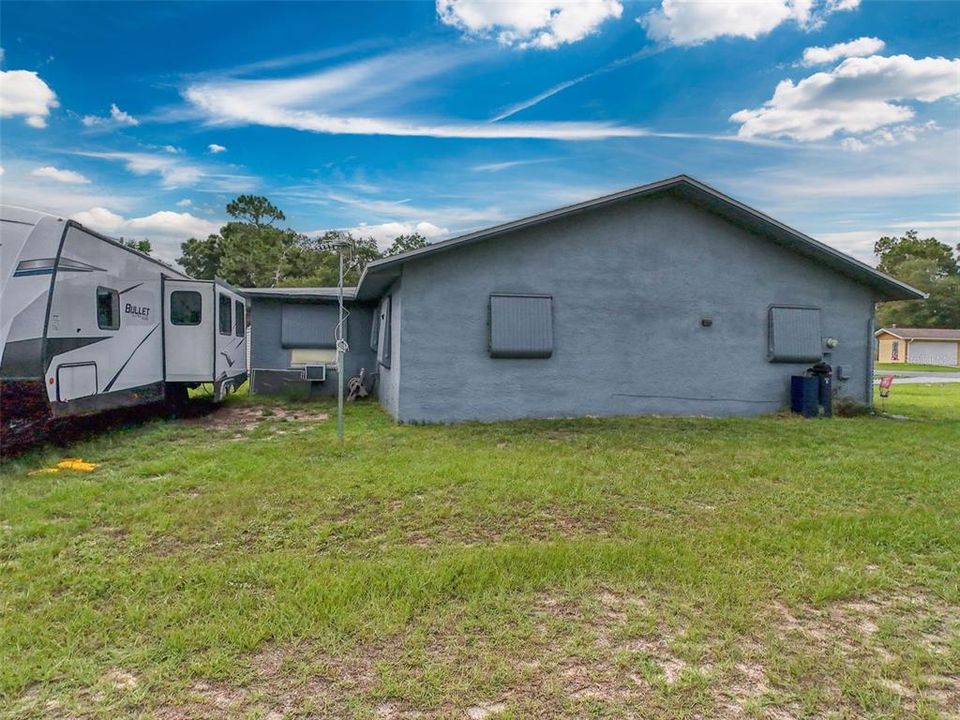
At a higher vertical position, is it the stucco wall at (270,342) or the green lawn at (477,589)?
the stucco wall at (270,342)

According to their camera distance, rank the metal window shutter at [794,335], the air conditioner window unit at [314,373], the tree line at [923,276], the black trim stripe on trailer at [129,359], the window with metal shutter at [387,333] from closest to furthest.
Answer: the black trim stripe on trailer at [129,359]
the metal window shutter at [794,335]
the window with metal shutter at [387,333]
the air conditioner window unit at [314,373]
the tree line at [923,276]

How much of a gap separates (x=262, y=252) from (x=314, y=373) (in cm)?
3056

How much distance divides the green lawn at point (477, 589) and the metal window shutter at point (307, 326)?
6.17m

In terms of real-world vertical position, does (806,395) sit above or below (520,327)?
below

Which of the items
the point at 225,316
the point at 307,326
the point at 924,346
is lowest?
the point at 924,346

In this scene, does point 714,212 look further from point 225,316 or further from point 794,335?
point 225,316

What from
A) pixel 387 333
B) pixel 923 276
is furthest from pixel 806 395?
pixel 923 276

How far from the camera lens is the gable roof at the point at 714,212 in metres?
8.22

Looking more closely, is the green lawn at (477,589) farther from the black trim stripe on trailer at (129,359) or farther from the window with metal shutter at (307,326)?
the window with metal shutter at (307,326)

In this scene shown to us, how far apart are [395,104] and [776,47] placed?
27.1ft

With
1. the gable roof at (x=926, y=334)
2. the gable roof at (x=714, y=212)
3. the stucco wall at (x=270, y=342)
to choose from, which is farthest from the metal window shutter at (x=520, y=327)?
the gable roof at (x=926, y=334)

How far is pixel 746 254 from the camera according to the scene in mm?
9555

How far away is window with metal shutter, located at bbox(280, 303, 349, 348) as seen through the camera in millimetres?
11969

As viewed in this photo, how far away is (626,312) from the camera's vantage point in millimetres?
9148
